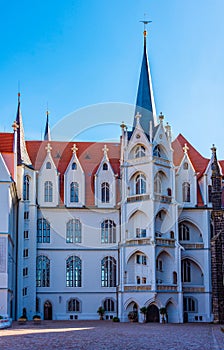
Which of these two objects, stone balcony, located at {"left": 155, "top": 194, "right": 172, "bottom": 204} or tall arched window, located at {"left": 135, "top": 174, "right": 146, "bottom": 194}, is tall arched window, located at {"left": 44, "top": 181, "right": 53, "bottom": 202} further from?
stone balcony, located at {"left": 155, "top": 194, "right": 172, "bottom": 204}

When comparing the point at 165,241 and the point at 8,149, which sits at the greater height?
the point at 8,149

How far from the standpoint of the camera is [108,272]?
64.7 metres

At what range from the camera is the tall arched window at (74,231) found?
6519 centimetres

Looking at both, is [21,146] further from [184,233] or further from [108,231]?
[184,233]

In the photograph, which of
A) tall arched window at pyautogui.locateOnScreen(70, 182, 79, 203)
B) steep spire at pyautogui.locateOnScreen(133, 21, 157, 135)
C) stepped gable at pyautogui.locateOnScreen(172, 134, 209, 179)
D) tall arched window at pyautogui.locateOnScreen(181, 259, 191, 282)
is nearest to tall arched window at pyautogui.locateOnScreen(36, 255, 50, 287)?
tall arched window at pyautogui.locateOnScreen(70, 182, 79, 203)

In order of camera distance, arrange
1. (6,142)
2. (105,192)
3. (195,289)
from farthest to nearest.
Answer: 1. (105,192)
2. (195,289)
3. (6,142)

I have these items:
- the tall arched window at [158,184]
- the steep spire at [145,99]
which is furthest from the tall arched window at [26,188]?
the tall arched window at [158,184]

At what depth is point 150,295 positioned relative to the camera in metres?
59.3

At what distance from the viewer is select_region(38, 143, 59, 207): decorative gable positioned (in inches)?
2569

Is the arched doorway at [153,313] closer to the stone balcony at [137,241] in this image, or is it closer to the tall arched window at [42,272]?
the stone balcony at [137,241]

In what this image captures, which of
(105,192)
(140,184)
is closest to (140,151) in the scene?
(140,184)

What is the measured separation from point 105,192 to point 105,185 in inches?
28.9

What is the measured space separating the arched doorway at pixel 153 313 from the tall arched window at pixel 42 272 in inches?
Answer: 421

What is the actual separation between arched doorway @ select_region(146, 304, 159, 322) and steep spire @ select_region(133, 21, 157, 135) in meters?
17.0
